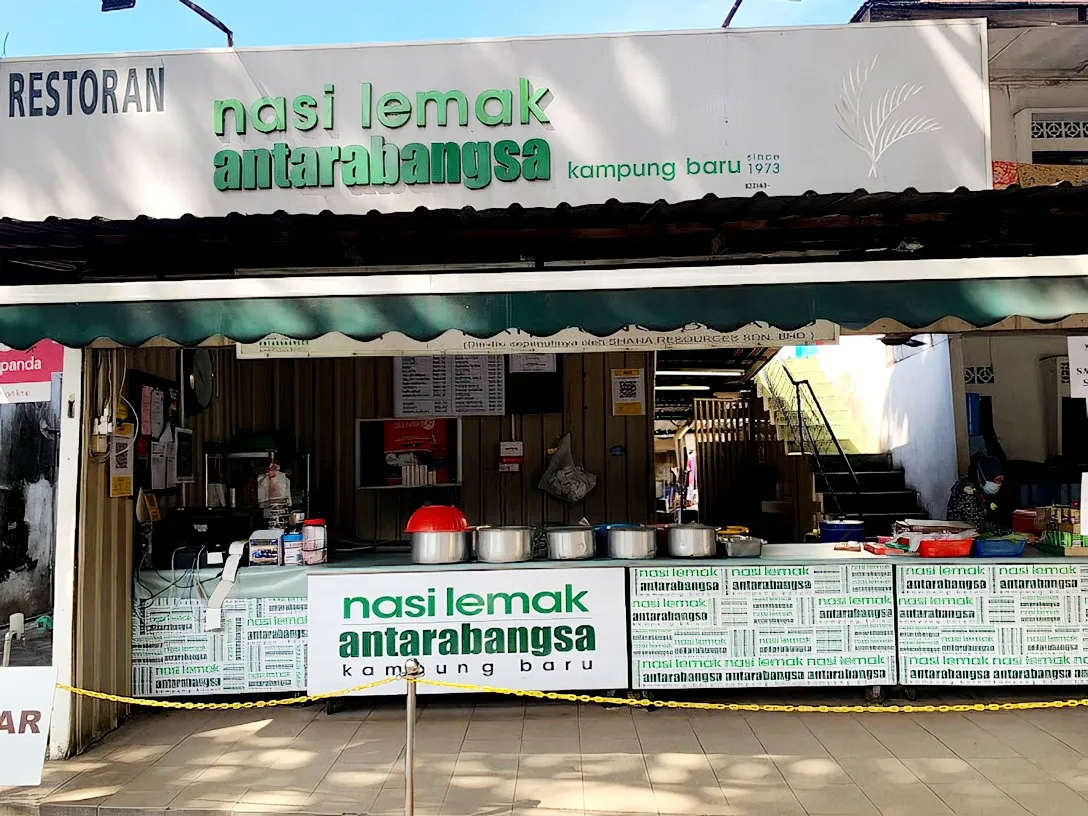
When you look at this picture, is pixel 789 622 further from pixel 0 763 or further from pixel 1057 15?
pixel 1057 15

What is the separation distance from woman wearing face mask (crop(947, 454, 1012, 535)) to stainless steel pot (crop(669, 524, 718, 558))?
110 inches

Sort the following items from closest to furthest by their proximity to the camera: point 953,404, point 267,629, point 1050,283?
point 1050,283 → point 267,629 → point 953,404

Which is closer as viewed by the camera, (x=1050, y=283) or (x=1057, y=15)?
(x=1050, y=283)

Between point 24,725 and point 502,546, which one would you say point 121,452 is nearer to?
point 24,725

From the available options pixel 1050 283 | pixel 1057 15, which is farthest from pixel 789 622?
pixel 1057 15

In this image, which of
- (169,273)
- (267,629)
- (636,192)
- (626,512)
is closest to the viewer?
(169,273)

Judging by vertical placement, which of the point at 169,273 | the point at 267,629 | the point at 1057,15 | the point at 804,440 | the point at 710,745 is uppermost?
the point at 1057,15

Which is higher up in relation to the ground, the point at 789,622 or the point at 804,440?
the point at 804,440

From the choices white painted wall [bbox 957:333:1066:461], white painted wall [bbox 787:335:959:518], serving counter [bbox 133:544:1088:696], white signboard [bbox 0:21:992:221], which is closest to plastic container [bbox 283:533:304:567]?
serving counter [bbox 133:544:1088:696]

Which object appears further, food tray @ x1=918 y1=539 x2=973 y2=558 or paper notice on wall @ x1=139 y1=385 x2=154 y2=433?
paper notice on wall @ x1=139 y1=385 x2=154 y2=433

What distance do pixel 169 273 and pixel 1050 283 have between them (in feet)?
17.8

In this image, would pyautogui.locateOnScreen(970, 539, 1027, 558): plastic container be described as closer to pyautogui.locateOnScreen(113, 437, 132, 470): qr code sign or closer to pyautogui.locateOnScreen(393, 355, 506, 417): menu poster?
pyautogui.locateOnScreen(393, 355, 506, 417): menu poster

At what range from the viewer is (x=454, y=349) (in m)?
6.05

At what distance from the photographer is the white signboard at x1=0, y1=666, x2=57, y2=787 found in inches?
185
